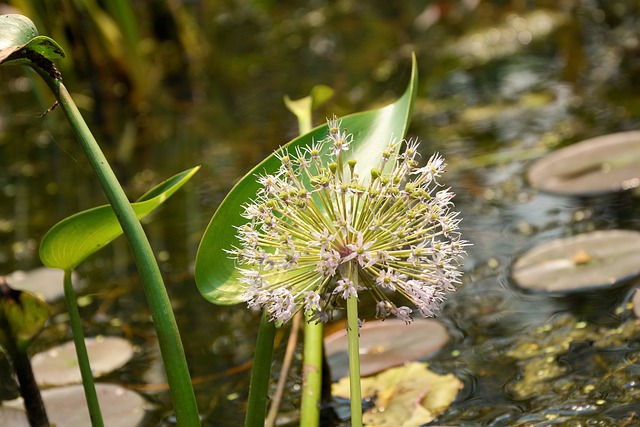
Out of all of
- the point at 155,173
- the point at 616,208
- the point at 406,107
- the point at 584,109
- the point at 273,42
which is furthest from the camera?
the point at 273,42

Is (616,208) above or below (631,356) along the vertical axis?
above

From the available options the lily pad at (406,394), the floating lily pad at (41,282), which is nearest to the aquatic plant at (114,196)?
the lily pad at (406,394)

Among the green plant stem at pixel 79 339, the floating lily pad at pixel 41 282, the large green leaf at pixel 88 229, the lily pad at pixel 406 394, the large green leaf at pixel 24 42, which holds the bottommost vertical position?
the lily pad at pixel 406 394

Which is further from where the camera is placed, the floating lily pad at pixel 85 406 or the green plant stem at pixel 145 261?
the floating lily pad at pixel 85 406

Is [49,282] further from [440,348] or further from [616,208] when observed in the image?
[616,208]

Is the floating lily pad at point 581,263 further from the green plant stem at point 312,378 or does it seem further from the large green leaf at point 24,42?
the large green leaf at point 24,42

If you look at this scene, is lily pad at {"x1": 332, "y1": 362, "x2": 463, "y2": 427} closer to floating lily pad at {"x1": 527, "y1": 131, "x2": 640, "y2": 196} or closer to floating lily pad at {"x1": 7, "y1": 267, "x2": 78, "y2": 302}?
floating lily pad at {"x1": 527, "y1": 131, "x2": 640, "y2": 196}

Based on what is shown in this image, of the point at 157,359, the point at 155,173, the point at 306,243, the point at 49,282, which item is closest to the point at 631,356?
the point at 306,243

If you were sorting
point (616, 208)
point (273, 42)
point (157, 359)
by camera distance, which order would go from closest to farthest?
point (157, 359) < point (616, 208) < point (273, 42)
